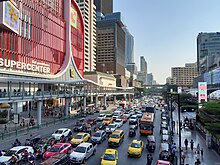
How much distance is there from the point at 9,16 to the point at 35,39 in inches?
604

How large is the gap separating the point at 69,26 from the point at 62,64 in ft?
48.5

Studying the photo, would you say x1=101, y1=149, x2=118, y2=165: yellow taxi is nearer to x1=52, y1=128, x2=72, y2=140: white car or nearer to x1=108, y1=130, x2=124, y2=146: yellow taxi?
x1=108, y1=130, x2=124, y2=146: yellow taxi

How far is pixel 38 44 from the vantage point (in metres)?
64.4

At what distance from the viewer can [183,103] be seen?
7281 centimetres

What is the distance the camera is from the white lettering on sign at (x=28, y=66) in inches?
1973

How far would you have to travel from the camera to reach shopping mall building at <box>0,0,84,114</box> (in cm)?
4966

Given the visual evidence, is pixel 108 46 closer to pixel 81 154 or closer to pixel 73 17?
pixel 73 17

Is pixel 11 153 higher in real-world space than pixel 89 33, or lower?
lower

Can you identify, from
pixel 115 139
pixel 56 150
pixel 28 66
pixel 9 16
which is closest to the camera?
pixel 56 150

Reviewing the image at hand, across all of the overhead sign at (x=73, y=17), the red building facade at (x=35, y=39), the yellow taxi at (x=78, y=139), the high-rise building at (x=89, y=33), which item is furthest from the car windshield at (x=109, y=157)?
the high-rise building at (x=89, y=33)

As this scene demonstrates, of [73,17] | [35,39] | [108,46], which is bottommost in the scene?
[35,39]

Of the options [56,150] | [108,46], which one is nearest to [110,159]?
[56,150]

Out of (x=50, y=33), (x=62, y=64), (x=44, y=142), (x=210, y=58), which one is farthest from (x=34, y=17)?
(x=210, y=58)

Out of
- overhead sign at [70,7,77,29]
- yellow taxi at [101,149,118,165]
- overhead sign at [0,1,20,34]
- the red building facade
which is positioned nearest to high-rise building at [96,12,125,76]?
overhead sign at [70,7,77,29]
